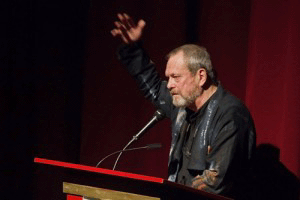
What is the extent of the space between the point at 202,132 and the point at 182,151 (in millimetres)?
179

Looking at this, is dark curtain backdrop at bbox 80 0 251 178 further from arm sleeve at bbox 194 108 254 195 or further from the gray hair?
arm sleeve at bbox 194 108 254 195

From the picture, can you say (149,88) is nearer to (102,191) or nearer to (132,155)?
(132,155)

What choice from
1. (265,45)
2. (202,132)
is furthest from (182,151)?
(265,45)

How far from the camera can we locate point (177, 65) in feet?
7.06

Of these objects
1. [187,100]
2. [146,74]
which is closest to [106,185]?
[187,100]

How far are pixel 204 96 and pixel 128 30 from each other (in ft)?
1.58

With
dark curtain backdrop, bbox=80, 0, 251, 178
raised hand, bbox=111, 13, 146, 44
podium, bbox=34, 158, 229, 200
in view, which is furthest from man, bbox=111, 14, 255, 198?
podium, bbox=34, 158, 229, 200

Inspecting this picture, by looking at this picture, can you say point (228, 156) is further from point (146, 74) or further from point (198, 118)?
point (146, 74)

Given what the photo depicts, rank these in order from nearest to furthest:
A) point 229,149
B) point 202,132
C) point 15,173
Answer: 1. point 229,149
2. point 202,132
3. point 15,173

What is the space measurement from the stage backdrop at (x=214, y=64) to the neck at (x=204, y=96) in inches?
7.6

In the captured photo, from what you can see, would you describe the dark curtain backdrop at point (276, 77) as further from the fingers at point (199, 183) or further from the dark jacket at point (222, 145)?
the fingers at point (199, 183)

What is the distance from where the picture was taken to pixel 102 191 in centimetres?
147

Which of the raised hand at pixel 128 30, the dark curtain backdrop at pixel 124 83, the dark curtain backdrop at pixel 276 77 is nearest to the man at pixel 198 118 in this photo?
the raised hand at pixel 128 30

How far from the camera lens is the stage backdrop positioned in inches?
85.3
